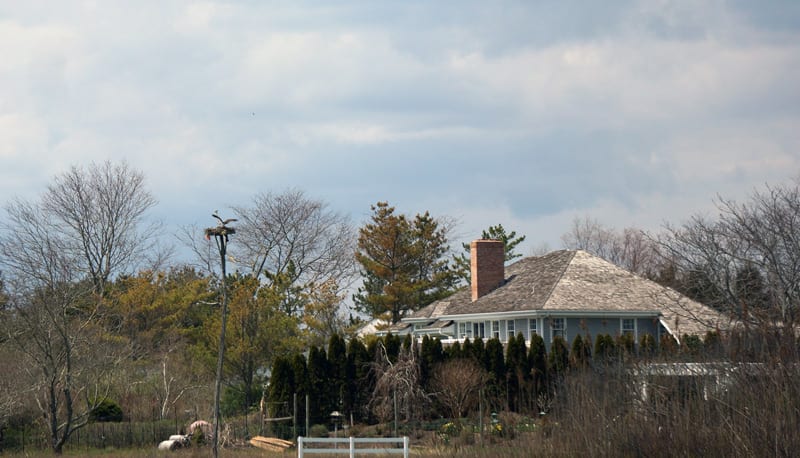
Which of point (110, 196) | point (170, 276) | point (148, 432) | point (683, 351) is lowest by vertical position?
point (148, 432)

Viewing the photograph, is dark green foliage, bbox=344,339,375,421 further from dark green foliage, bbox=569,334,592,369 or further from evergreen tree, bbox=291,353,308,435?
dark green foliage, bbox=569,334,592,369

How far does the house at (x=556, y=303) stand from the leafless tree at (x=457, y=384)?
516 centimetres

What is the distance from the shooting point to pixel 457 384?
34125 millimetres

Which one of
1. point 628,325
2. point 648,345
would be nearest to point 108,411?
point 648,345

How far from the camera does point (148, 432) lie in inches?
1256

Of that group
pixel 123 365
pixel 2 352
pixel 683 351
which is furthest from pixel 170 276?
pixel 683 351

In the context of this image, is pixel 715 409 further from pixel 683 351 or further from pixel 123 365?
pixel 123 365

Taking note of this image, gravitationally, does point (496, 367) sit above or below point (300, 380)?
above

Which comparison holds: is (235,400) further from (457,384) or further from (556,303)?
(556,303)

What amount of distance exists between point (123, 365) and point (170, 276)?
1723 centimetres

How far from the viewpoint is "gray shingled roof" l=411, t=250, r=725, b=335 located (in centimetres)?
4009

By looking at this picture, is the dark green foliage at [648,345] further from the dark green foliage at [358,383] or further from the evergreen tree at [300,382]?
the evergreen tree at [300,382]

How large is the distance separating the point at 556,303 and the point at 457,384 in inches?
317

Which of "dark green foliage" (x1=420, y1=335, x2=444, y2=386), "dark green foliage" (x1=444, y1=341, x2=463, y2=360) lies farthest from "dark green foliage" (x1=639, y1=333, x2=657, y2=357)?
"dark green foliage" (x1=420, y1=335, x2=444, y2=386)
